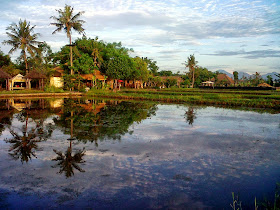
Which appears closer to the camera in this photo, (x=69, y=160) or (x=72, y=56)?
(x=69, y=160)

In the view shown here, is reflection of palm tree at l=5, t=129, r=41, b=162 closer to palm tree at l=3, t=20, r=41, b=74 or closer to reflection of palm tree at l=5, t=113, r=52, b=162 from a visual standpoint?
reflection of palm tree at l=5, t=113, r=52, b=162

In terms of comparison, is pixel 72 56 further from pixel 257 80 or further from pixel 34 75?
pixel 257 80

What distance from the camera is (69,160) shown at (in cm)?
642

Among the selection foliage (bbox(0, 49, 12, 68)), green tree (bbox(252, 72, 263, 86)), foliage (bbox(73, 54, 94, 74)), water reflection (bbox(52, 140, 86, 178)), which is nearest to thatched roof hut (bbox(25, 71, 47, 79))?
foliage (bbox(73, 54, 94, 74))

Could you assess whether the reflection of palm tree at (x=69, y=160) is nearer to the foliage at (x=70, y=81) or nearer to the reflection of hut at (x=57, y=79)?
the foliage at (x=70, y=81)

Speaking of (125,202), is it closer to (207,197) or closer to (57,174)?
(207,197)

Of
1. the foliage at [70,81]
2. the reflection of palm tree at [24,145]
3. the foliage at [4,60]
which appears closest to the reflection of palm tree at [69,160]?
the reflection of palm tree at [24,145]

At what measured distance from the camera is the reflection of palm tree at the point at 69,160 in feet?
18.8

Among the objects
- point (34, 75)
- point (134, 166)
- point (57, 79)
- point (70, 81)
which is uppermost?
point (34, 75)

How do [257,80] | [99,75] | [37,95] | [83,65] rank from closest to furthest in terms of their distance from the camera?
[37,95] → [83,65] → [99,75] → [257,80]

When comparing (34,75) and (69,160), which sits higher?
(34,75)

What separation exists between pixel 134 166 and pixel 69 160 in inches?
69.1

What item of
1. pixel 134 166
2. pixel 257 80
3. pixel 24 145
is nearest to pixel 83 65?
pixel 24 145

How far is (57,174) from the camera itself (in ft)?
18.0
